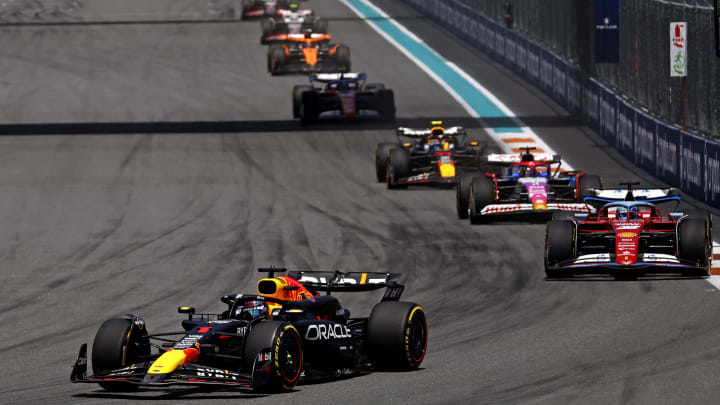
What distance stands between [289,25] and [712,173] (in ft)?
93.4

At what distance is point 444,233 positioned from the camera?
2603 cm

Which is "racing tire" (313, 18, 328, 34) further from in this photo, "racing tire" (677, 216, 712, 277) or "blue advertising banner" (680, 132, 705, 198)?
"racing tire" (677, 216, 712, 277)

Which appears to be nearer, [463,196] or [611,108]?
[463,196]

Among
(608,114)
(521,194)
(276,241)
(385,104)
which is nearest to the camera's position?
(276,241)

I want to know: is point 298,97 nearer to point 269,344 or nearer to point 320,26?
point 320,26

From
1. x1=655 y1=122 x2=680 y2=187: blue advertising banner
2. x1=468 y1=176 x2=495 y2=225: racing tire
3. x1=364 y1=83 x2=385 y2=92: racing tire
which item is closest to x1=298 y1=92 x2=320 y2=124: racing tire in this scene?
x1=364 y1=83 x2=385 y2=92: racing tire

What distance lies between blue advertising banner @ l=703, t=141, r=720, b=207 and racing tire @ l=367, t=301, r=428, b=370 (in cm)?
1399

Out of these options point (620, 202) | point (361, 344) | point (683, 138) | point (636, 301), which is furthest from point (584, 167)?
point (361, 344)

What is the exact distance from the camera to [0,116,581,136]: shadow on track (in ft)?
132

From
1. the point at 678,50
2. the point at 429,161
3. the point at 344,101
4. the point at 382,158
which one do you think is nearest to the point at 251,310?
the point at 429,161

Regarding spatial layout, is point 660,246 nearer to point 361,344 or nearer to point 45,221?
point 361,344

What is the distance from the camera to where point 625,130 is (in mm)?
35719

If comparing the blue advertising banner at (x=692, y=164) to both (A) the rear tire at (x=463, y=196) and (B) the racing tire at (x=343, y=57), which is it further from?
(B) the racing tire at (x=343, y=57)

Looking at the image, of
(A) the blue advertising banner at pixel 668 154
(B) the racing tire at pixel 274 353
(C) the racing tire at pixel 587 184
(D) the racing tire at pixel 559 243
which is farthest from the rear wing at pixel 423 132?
(B) the racing tire at pixel 274 353
